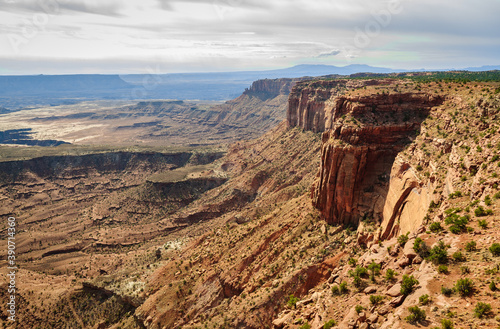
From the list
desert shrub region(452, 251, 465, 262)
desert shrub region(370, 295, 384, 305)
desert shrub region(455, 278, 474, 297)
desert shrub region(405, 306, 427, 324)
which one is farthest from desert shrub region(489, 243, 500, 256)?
desert shrub region(370, 295, 384, 305)

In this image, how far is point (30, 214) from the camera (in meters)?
112

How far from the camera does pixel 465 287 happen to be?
17234 millimetres

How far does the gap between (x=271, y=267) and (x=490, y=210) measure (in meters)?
27.7

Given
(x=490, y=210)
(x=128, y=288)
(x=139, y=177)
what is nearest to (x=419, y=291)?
(x=490, y=210)

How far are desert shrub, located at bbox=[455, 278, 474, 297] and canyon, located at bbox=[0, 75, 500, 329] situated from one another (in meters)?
0.34

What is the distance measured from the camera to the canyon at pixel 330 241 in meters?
22.0

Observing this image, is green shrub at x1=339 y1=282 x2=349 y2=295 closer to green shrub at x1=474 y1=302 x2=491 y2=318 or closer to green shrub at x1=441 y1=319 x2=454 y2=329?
green shrub at x1=441 y1=319 x2=454 y2=329

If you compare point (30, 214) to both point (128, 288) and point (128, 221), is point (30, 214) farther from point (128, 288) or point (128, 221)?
point (128, 288)

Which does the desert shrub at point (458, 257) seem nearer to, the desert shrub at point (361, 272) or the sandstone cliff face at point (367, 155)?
the desert shrub at point (361, 272)

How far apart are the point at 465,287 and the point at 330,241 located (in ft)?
79.1

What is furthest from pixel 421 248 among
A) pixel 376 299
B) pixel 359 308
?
pixel 359 308

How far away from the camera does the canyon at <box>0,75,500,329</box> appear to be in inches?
868

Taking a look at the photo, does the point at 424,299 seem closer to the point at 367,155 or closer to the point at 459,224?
the point at 459,224

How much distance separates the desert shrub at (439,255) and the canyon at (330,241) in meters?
0.35
